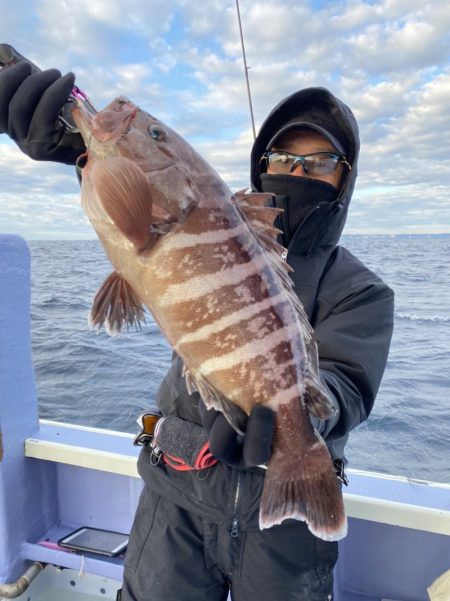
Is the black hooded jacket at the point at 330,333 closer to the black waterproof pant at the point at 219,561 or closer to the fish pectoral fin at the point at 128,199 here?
the black waterproof pant at the point at 219,561

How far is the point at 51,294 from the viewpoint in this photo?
1753cm

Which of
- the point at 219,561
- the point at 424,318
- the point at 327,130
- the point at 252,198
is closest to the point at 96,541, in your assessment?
the point at 219,561

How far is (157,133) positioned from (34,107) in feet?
1.89

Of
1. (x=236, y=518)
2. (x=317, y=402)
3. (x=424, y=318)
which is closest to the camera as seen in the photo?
(x=317, y=402)

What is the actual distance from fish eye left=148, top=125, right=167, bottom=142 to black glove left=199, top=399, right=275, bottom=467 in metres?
1.09

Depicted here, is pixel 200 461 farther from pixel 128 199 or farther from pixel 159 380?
pixel 159 380

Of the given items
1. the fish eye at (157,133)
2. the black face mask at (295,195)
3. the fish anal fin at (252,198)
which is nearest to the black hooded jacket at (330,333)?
the black face mask at (295,195)

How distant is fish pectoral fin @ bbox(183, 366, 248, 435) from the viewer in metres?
1.68

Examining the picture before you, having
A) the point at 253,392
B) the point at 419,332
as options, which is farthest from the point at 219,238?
the point at 419,332

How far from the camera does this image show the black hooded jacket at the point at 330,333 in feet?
7.06

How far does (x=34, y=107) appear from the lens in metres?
2.05

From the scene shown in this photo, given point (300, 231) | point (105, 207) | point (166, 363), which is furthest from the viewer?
point (166, 363)

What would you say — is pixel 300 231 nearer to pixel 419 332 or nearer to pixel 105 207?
pixel 105 207

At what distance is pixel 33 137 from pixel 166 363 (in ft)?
26.3
